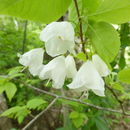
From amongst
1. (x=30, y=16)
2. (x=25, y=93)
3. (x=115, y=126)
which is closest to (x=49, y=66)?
(x=30, y=16)

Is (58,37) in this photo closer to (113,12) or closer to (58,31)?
(58,31)

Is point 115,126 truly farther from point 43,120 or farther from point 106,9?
point 106,9

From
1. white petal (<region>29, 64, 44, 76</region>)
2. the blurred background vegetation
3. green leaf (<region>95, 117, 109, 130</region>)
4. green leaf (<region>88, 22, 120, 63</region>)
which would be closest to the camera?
green leaf (<region>88, 22, 120, 63</region>)

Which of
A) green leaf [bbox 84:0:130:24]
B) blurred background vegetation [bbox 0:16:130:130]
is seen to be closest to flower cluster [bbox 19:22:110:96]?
green leaf [bbox 84:0:130:24]

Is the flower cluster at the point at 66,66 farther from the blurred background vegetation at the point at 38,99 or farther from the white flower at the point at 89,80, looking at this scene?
the blurred background vegetation at the point at 38,99

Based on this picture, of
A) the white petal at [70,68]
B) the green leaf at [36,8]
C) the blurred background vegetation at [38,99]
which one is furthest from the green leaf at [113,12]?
the blurred background vegetation at [38,99]

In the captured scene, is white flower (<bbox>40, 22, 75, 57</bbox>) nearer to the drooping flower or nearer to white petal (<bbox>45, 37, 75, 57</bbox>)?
white petal (<bbox>45, 37, 75, 57</bbox>)

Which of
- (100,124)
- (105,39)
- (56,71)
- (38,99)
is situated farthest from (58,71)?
(100,124)
